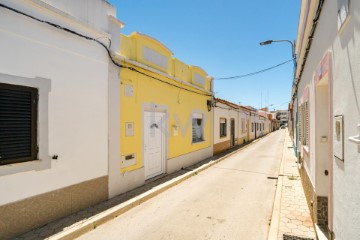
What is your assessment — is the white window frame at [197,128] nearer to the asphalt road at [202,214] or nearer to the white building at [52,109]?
the asphalt road at [202,214]

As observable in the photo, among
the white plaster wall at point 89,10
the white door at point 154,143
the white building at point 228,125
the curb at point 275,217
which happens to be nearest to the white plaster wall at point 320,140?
the curb at point 275,217

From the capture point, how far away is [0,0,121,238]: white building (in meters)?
3.77

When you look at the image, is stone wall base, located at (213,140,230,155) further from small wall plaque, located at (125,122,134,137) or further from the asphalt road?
small wall plaque, located at (125,122,134,137)

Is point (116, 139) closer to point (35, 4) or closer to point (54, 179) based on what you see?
point (54, 179)

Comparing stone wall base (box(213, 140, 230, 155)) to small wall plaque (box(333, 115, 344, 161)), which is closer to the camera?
small wall plaque (box(333, 115, 344, 161))

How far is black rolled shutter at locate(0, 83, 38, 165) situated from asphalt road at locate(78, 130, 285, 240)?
6.52 ft

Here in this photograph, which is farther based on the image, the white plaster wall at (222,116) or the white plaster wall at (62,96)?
the white plaster wall at (222,116)

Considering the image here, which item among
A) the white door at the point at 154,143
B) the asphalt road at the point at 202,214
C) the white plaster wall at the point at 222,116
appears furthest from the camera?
the white plaster wall at the point at 222,116

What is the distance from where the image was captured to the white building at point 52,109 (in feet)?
12.4

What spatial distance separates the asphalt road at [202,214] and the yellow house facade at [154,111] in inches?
52.2

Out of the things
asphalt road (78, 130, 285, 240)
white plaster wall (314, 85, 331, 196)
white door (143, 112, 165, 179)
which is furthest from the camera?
white door (143, 112, 165, 179)

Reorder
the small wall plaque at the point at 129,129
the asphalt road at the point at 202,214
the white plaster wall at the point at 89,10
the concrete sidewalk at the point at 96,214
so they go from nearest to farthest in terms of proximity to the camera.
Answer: the concrete sidewalk at the point at 96,214 → the asphalt road at the point at 202,214 → the white plaster wall at the point at 89,10 → the small wall plaque at the point at 129,129

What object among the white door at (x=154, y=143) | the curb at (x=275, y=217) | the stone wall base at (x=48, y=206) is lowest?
the curb at (x=275, y=217)

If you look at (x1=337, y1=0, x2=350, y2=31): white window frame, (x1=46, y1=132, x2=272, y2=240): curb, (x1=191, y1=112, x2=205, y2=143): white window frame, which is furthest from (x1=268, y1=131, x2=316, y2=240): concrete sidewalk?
(x1=191, y1=112, x2=205, y2=143): white window frame
